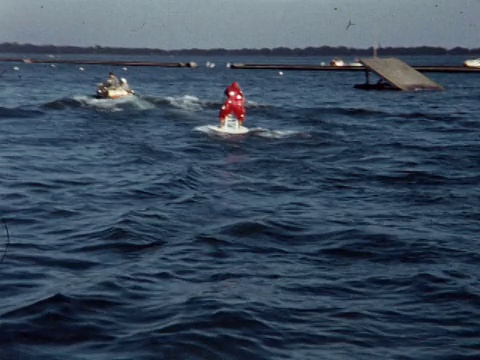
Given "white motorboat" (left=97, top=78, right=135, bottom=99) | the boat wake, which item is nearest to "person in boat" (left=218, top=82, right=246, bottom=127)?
the boat wake

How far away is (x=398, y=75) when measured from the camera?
59.0 meters

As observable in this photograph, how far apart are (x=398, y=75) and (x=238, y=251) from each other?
162ft

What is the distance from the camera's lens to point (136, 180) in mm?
18703

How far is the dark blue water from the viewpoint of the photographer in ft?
26.7

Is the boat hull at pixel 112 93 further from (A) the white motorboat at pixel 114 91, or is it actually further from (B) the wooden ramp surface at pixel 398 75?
(B) the wooden ramp surface at pixel 398 75

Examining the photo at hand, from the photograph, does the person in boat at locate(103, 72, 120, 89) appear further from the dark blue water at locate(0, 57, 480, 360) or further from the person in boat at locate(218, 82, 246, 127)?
the dark blue water at locate(0, 57, 480, 360)

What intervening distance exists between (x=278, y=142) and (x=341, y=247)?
15620 millimetres

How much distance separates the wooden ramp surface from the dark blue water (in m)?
31.8

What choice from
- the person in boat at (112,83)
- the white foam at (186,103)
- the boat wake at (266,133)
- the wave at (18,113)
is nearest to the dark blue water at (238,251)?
the boat wake at (266,133)

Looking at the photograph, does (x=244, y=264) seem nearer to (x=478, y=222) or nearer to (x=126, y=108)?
(x=478, y=222)

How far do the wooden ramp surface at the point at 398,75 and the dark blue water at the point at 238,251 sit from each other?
3183 cm

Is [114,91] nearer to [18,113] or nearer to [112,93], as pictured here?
[112,93]

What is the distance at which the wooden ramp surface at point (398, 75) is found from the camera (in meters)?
57.4

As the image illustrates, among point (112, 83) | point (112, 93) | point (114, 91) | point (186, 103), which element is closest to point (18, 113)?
point (112, 83)
